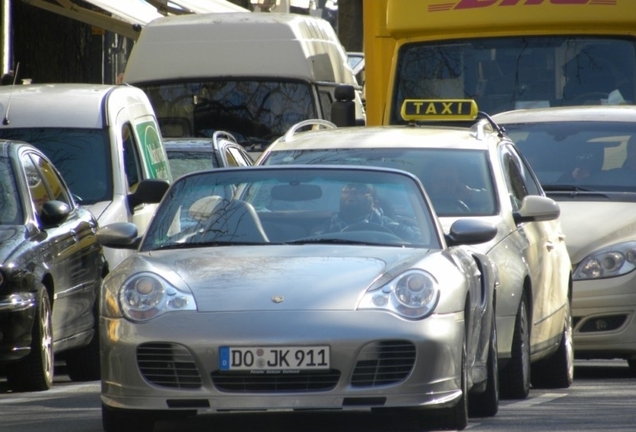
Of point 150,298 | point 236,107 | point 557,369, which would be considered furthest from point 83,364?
point 236,107

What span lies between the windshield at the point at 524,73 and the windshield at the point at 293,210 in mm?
7693

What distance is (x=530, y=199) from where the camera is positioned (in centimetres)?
1112

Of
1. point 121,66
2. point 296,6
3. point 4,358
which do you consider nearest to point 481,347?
point 4,358

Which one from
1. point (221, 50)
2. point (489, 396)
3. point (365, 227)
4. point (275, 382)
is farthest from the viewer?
point (221, 50)

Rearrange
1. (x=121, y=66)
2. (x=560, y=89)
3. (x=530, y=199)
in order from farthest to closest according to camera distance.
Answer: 1. (x=121, y=66)
2. (x=560, y=89)
3. (x=530, y=199)

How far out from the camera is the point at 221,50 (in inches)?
888

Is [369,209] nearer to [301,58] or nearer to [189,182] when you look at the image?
[189,182]

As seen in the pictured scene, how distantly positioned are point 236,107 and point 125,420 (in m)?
13.9

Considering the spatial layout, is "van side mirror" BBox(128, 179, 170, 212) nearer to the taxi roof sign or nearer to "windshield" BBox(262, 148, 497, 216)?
"windshield" BBox(262, 148, 497, 216)

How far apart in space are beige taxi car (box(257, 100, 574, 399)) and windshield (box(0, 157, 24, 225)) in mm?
1688

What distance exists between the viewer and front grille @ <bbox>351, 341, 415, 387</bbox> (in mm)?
8617

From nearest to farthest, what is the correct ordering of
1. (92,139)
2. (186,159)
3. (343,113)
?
(92,139), (343,113), (186,159)

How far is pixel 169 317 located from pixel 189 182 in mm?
1567

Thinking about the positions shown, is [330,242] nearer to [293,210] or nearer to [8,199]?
[293,210]
